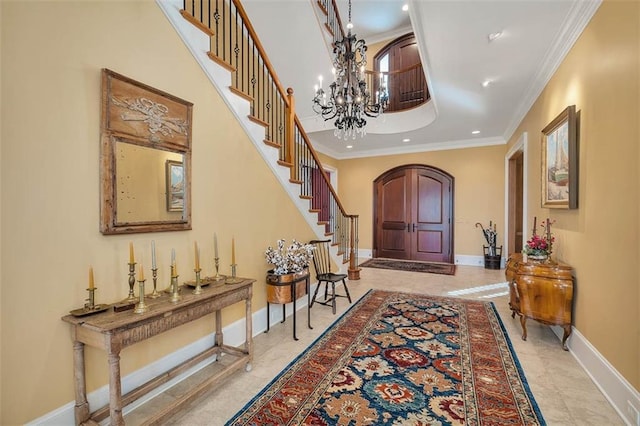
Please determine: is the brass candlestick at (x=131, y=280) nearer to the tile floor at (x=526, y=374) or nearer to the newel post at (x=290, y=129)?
the tile floor at (x=526, y=374)

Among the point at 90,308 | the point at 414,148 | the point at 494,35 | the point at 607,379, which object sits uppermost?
the point at 494,35

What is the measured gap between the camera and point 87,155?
5.57 feet

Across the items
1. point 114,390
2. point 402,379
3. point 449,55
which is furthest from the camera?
point 449,55

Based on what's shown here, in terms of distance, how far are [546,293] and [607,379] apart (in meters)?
0.79

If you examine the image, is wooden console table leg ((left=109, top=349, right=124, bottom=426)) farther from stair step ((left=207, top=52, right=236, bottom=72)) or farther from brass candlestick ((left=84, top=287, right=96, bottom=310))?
stair step ((left=207, top=52, right=236, bottom=72))

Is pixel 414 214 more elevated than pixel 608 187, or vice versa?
A: pixel 608 187

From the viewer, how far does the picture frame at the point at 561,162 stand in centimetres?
260

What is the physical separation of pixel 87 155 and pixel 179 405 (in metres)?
1.60

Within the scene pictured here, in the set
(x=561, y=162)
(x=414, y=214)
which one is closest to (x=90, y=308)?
(x=561, y=162)

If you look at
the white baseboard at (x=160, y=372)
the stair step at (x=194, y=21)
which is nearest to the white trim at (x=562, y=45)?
the stair step at (x=194, y=21)

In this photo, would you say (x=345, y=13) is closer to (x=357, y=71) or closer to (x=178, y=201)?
(x=357, y=71)

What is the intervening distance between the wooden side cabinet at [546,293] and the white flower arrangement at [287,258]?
223 cm

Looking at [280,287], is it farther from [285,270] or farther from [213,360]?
[213,360]

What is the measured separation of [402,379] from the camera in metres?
2.23
